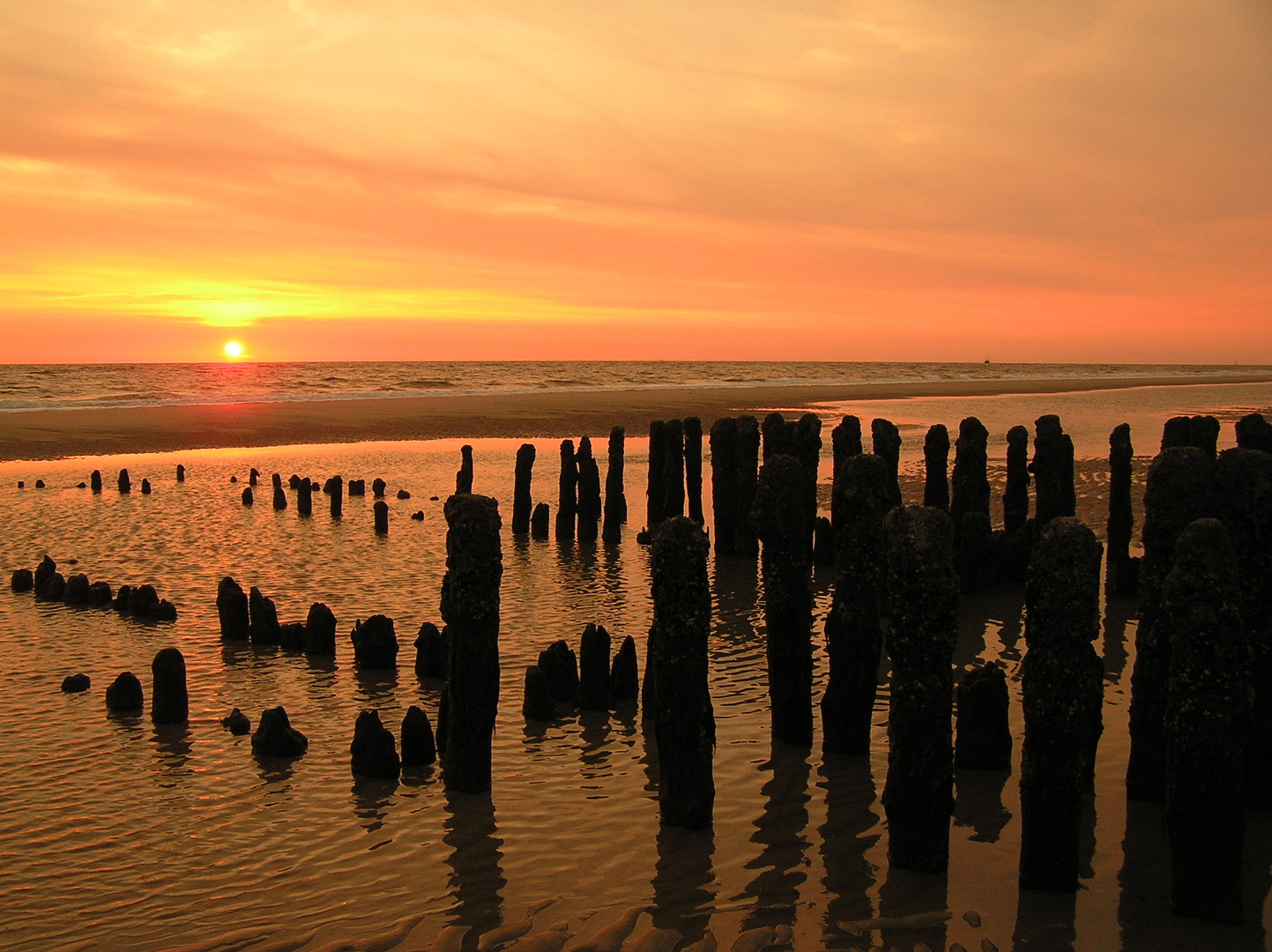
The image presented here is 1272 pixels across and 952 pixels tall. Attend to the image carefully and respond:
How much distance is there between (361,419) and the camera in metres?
47.9

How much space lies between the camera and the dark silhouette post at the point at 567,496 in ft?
62.8

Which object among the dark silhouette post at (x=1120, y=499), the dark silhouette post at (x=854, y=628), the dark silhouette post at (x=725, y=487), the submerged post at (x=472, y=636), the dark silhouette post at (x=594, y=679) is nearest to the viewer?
the submerged post at (x=472, y=636)

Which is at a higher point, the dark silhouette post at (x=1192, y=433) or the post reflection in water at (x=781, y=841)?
the dark silhouette post at (x=1192, y=433)

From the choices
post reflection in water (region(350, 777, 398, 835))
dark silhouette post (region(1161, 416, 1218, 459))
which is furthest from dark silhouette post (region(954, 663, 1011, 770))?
dark silhouette post (region(1161, 416, 1218, 459))

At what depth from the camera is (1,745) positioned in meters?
8.74

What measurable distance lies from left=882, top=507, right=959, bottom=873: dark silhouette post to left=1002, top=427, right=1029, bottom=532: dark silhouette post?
10191 millimetres

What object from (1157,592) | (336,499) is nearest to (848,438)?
(1157,592)

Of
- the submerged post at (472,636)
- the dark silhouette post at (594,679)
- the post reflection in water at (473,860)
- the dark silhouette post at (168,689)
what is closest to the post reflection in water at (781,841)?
the post reflection in water at (473,860)

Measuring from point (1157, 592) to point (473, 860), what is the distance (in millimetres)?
4951

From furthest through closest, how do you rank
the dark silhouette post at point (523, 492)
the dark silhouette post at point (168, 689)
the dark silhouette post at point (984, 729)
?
1. the dark silhouette post at point (523, 492)
2. the dark silhouette post at point (168, 689)
3. the dark silhouette post at point (984, 729)

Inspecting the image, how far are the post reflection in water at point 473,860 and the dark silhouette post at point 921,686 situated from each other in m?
2.50

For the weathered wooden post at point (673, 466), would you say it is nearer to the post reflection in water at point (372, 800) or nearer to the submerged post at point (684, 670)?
the post reflection in water at point (372, 800)

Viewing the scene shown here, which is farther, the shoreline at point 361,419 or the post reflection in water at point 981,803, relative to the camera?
the shoreline at point 361,419

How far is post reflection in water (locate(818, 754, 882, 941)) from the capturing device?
5.96 m
